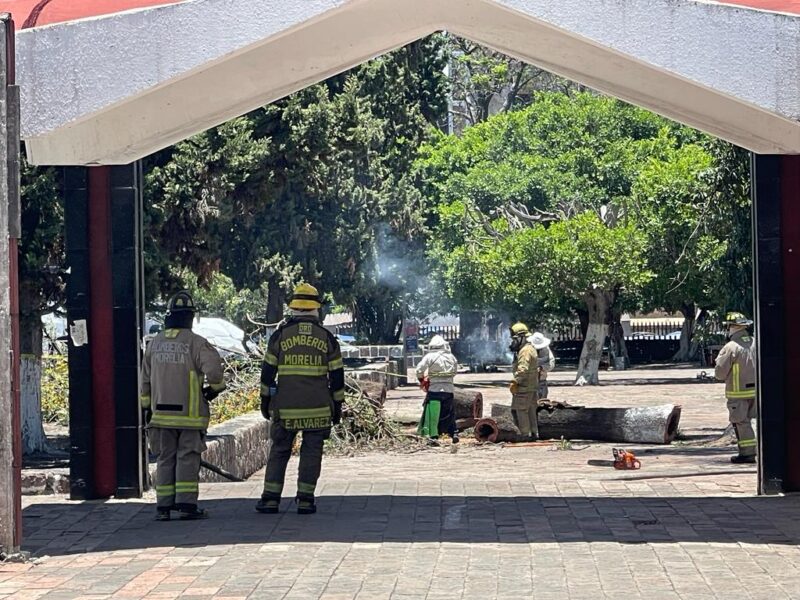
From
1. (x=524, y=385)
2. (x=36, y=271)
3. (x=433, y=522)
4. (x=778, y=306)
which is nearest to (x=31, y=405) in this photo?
(x=36, y=271)

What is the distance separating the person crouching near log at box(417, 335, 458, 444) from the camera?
65.3 ft

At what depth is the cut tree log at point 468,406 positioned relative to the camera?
21922 millimetres

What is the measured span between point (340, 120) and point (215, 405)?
5.13m

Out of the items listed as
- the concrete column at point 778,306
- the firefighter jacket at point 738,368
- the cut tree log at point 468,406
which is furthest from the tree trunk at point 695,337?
the concrete column at point 778,306

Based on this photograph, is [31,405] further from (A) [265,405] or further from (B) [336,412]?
(B) [336,412]

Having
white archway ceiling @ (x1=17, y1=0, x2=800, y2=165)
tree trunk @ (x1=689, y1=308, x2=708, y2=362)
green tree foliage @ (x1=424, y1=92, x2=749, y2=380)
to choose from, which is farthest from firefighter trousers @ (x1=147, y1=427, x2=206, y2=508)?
tree trunk @ (x1=689, y1=308, x2=708, y2=362)

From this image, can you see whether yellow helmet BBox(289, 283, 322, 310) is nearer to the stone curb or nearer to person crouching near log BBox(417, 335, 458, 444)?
the stone curb

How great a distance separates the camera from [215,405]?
19.3m

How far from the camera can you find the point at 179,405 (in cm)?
1057

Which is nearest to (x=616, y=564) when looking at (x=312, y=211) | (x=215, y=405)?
(x=215, y=405)

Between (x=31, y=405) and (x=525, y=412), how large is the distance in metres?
7.22

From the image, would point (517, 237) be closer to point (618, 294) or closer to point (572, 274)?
point (572, 274)

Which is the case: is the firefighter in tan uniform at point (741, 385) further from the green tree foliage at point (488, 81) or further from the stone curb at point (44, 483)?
the green tree foliage at point (488, 81)

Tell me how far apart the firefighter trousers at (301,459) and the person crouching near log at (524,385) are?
9.30 meters
